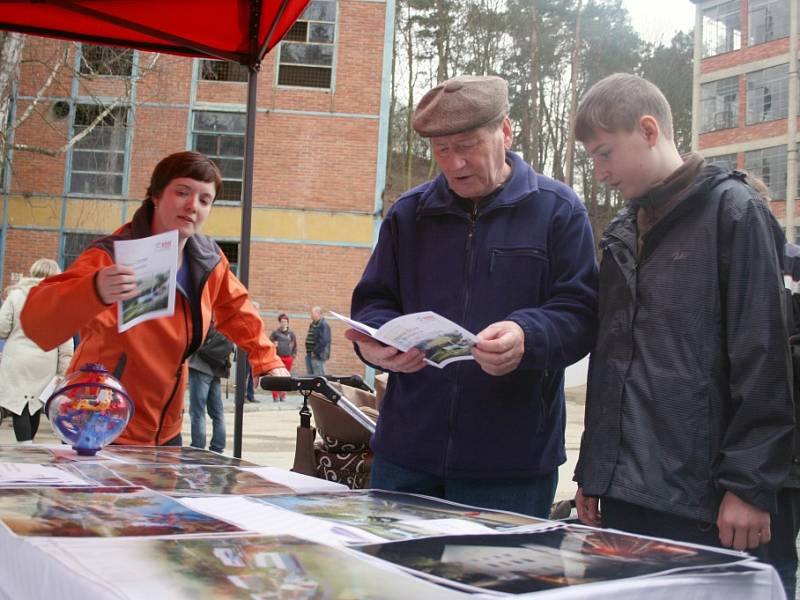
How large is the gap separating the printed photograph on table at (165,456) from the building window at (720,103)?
33.2 m

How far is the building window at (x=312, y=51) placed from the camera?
1973 cm

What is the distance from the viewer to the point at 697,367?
171 centimetres

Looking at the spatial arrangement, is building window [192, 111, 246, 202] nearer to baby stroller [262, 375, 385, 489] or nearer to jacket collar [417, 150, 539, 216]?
baby stroller [262, 375, 385, 489]

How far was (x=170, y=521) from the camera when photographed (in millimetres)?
1348

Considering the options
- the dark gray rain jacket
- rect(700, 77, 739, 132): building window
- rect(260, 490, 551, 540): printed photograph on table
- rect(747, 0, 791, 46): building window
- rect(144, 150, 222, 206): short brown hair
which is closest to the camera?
rect(260, 490, 551, 540): printed photograph on table

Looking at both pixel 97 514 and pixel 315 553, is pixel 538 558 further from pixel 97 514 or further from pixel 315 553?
pixel 97 514

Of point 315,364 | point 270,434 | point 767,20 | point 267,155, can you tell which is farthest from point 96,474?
point 767,20

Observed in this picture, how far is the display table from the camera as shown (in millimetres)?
1007

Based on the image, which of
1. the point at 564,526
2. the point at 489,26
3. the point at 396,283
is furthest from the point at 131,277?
the point at 489,26

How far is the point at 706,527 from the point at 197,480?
3.31 feet

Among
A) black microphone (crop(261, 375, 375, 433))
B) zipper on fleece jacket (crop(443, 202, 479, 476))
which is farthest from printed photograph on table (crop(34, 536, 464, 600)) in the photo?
black microphone (crop(261, 375, 375, 433))

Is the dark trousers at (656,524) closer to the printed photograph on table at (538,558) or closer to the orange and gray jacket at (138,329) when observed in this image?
the printed photograph on table at (538,558)

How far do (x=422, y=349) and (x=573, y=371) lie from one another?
582mm

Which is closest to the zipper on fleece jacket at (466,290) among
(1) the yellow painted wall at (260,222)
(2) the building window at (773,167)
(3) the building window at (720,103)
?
(1) the yellow painted wall at (260,222)
